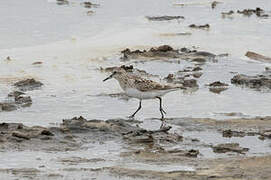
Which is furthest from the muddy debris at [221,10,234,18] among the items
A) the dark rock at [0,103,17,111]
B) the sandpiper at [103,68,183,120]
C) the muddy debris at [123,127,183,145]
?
the muddy debris at [123,127,183,145]

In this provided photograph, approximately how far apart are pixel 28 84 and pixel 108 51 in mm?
4615

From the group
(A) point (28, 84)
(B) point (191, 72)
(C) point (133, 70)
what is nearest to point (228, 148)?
(A) point (28, 84)

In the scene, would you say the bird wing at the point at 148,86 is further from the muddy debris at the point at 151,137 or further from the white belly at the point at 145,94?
the muddy debris at the point at 151,137

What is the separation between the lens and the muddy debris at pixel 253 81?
65.5 ft

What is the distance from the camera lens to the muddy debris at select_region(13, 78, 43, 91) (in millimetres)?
19406

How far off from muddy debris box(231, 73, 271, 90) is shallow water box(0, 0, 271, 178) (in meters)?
0.30

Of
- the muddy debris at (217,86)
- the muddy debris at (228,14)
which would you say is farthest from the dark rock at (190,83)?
the muddy debris at (228,14)

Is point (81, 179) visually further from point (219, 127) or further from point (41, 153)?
point (219, 127)

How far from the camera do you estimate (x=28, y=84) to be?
19.6 meters

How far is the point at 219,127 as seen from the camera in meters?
15.9

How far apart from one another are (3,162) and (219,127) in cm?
444

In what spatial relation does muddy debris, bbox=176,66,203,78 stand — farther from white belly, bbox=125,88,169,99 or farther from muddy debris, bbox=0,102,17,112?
muddy debris, bbox=0,102,17,112

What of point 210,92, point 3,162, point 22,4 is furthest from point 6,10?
point 3,162

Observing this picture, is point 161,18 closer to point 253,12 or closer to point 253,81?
point 253,12
